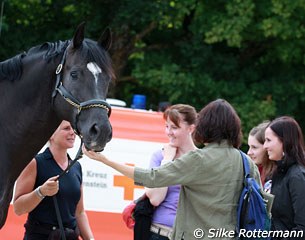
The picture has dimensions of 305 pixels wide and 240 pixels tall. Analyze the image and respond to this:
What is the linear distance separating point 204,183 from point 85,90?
0.95 m

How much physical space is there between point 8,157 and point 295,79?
10984mm

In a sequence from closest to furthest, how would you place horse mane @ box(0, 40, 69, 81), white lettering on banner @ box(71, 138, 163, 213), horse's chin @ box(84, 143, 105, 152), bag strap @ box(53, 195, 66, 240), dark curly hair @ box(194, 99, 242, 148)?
horse's chin @ box(84, 143, 105, 152) → dark curly hair @ box(194, 99, 242, 148) → horse mane @ box(0, 40, 69, 81) → bag strap @ box(53, 195, 66, 240) → white lettering on banner @ box(71, 138, 163, 213)

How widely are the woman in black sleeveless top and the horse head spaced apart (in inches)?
27.7

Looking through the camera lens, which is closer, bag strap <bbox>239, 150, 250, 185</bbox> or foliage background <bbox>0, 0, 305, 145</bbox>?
bag strap <bbox>239, 150, 250, 185</bbox>

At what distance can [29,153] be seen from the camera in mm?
5027

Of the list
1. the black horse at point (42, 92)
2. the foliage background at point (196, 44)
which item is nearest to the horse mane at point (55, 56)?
the black horse at point (42, 92)

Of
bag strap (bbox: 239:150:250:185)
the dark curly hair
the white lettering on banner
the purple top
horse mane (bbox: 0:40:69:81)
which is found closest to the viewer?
bag strap (bbox: 239:150:250:185)

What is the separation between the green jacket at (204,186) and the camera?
4.72 m

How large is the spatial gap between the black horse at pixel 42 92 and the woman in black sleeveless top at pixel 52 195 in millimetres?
357

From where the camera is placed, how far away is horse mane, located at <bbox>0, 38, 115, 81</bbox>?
15.9 feet

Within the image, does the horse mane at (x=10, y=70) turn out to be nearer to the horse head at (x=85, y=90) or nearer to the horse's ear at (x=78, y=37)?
the horse head at (x=85, y=90)

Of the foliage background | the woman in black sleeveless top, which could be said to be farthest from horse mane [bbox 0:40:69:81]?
the foliage background
